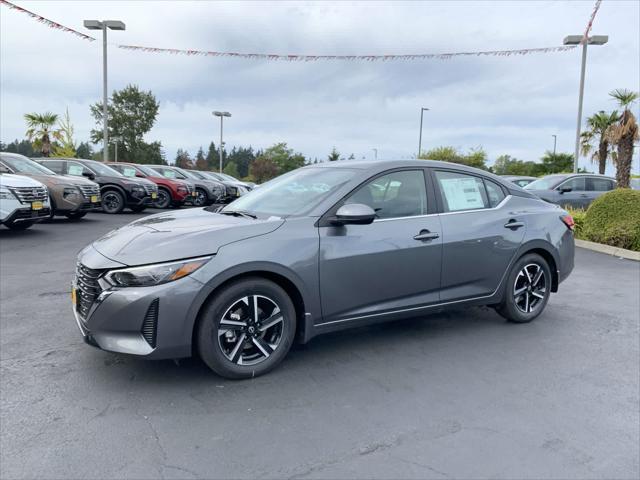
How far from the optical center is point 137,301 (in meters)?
3.12

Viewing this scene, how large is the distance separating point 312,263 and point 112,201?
12.4 m

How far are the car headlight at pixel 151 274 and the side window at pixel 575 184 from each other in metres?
13.3

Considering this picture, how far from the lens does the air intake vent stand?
3.13 meters

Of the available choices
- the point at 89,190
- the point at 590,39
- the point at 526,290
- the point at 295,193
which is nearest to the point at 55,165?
the point at 89,190

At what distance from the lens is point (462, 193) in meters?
4.62

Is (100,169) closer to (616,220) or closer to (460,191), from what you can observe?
(460,191)

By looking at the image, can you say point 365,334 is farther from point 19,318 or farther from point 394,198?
point 19,318

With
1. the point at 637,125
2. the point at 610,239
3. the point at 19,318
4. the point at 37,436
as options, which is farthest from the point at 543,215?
the point at 637,125

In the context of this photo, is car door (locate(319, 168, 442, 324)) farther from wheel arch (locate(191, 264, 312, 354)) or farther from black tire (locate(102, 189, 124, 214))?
black tire (locate(102, 189, 124, 214))

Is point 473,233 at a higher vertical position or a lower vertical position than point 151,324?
higher

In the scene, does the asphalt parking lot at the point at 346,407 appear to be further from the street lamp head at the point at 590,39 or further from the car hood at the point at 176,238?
the street lamp head at the point at 590,39

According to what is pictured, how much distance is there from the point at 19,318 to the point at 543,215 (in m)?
5.08

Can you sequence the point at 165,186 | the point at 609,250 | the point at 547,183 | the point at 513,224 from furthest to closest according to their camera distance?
the point at 165,186
the point at 547,183
the point at 609,250
the point at 513,224

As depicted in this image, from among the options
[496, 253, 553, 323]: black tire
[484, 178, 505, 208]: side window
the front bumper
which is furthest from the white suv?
[496, 253, 553, 323]: black tire
